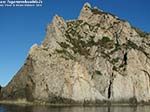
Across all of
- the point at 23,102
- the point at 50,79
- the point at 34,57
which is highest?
the point at 34,57

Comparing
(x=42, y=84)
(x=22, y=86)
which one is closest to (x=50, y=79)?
(x=42, y=84)

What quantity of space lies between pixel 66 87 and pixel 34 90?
18295 mm

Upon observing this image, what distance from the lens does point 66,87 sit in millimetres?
195000

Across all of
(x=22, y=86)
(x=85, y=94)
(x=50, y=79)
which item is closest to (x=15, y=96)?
(x=22, y=86)

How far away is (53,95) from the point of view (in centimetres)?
19125

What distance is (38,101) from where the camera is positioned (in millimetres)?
189000

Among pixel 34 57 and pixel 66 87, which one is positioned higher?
pixel 34 57

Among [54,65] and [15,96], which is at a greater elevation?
[54,65]

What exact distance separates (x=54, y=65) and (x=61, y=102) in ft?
75.1

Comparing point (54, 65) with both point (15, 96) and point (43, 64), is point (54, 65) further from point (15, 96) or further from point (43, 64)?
point (15, 96)

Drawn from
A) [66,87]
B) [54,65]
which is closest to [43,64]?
[54,65]

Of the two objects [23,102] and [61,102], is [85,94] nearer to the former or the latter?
[61,102]

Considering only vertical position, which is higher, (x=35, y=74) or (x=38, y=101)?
(x=35, y=74)

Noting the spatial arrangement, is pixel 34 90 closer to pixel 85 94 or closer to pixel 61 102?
pixel 61 102
